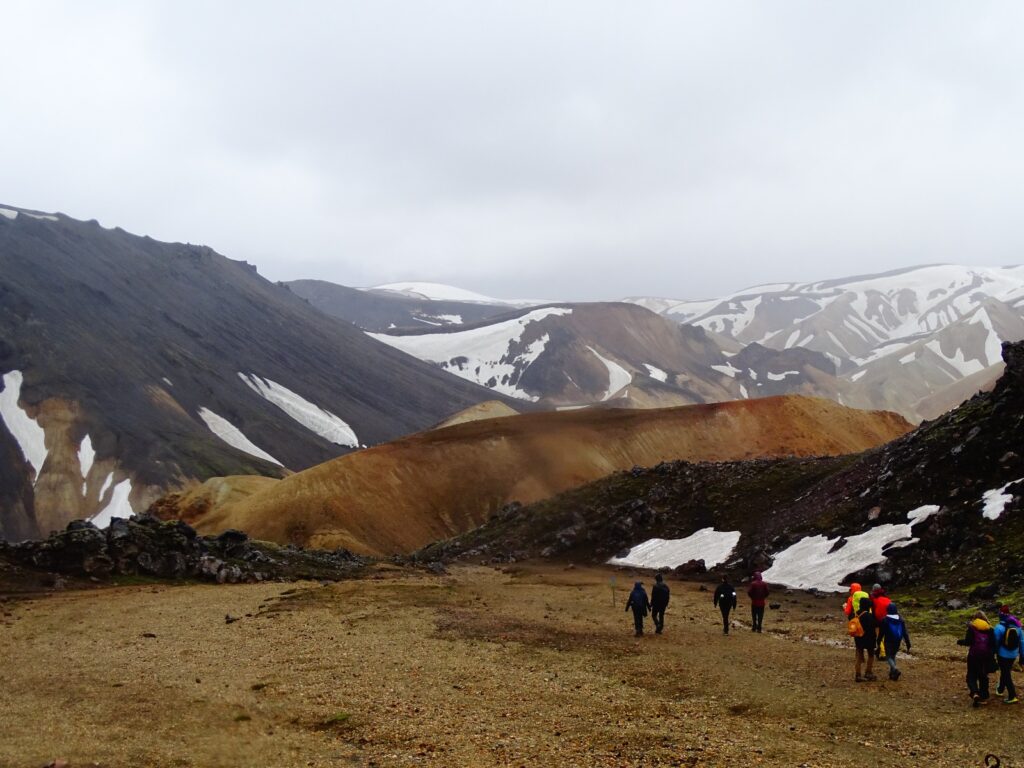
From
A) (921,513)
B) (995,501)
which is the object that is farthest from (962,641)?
(921,513)

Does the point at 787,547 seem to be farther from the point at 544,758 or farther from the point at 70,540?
the point at 70,540

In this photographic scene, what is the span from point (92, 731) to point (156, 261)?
615 feet

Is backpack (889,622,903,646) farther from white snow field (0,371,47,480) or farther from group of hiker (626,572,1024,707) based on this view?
white snow field (0,371,47,480)

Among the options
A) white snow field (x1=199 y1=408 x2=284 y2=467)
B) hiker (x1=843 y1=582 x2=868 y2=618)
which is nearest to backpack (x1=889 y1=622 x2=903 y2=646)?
hiker (x1=843 y1=582 x2=868 y2=618)

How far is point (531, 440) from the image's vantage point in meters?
77.9

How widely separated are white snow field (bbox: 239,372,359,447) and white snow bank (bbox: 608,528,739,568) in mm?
103431

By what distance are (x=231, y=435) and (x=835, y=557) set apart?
10976 centimetres

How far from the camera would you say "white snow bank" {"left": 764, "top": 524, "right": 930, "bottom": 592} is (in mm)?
31703

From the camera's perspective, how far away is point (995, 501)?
97.7 feet

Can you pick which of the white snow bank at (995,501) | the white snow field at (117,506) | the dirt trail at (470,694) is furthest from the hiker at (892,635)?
the white snow field at (117,506)

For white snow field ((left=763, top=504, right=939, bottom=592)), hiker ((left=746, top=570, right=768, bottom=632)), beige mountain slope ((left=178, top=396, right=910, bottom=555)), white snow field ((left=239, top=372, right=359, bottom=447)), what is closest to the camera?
hiker ((left=746, top=570, right=768, bottom=632))

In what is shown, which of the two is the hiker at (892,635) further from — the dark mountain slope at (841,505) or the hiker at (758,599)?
the dark mountain slope at (841,505)

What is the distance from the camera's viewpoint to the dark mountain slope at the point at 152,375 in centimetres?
10306

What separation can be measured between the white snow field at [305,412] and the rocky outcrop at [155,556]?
101 meters
